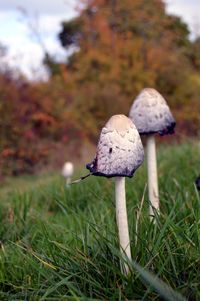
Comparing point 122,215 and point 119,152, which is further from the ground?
point 119,152

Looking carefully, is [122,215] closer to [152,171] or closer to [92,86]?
[152,171]

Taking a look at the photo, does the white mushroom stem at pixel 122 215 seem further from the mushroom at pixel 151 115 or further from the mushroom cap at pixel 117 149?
the mushroom at pixel 151 115

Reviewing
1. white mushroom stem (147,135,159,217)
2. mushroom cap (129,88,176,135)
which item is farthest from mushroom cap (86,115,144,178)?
white mushroom stem (147,135,159,217)

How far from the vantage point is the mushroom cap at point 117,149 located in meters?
1.91

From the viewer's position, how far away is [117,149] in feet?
6.27

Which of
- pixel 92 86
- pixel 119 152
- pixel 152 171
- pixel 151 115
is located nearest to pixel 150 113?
pixel 151 115

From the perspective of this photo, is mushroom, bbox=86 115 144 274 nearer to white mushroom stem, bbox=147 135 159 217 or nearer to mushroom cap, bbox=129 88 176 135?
mushroom cap, bbox=129 88 176 135

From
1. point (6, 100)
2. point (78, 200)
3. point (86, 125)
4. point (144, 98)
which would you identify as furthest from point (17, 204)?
point (86, 125)

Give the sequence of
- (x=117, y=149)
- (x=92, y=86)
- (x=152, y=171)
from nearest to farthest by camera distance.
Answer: (x=117, y=149)
(x=152, y=171)
(x=92, y=86)

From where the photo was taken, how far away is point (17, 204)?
12.1 ft

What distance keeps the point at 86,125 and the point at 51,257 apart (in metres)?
15.8

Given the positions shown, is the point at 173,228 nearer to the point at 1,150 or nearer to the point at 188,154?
the point at 188,154

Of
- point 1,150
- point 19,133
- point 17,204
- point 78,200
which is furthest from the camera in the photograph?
point 19,133

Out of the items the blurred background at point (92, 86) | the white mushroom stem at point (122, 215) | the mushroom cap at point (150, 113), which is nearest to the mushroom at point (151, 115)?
the mushroom cap at point (150, 113)
